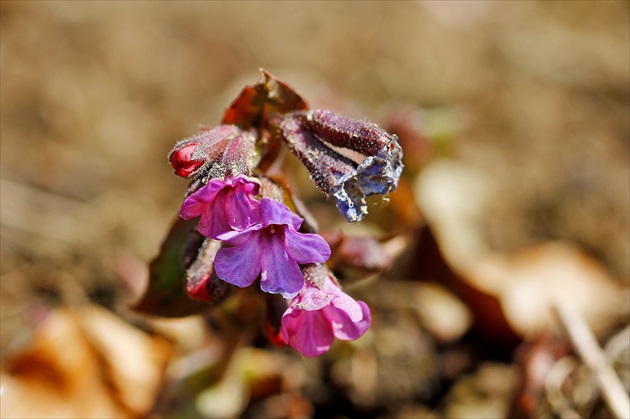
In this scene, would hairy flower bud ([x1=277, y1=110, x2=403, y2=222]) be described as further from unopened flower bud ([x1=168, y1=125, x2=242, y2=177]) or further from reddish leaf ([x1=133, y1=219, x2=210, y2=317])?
reddish leaf ([x1=133, y1=219, x2=210, y2=317])

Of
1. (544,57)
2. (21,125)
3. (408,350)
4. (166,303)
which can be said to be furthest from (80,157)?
(544,57)

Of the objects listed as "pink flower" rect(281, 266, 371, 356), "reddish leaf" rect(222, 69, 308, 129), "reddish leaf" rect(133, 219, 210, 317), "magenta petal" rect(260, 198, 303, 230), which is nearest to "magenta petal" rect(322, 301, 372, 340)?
"pink flower" rect(281, 266, 371, 356)

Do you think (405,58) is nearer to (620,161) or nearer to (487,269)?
(620,161)

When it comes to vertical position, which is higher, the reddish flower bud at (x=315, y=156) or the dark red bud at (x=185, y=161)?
the dark red bud at (x=185, y=161)

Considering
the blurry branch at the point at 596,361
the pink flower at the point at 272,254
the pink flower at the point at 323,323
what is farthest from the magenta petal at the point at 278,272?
the blurry branch at the point at 596,361

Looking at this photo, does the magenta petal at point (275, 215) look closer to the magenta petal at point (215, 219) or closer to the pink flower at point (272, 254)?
the pink flower at point (272, 254)
